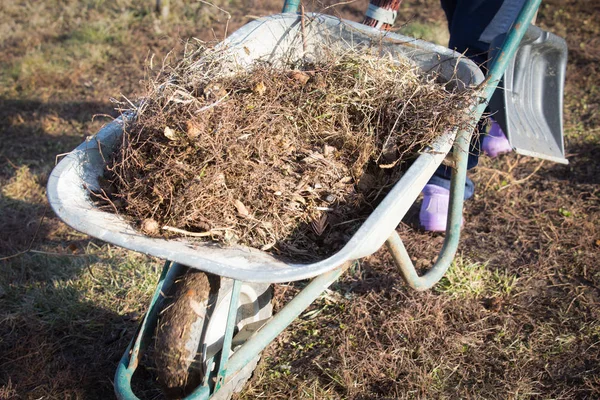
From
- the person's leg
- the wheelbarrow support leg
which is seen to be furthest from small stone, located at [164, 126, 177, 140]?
the person's leg

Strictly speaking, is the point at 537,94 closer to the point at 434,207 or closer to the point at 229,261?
the point at 434,207

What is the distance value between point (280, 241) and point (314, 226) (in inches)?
4.4

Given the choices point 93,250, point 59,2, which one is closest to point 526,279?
point 93,250

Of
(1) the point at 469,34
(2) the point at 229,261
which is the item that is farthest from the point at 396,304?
(1) the point at 469,34

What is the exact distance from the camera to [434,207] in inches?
104

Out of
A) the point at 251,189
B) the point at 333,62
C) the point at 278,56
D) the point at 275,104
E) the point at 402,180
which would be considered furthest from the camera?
the point at 278,56

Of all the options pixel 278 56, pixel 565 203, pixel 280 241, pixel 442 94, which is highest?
pixel 442 94

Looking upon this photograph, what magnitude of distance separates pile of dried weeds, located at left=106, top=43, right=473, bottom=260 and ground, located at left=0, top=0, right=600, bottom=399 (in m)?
0.33

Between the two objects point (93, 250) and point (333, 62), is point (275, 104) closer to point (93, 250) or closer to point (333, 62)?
point (333, 62)

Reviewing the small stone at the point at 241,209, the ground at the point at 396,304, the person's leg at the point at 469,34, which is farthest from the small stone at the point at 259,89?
the person's leg at the point at 469,34

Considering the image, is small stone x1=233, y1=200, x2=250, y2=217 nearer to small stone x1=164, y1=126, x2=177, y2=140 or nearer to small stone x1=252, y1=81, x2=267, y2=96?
small stone x1=164, y1=126, x2=177, y2=140

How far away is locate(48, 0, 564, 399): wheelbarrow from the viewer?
131cm

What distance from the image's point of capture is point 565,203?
289 centimetres

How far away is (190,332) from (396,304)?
109 cm
